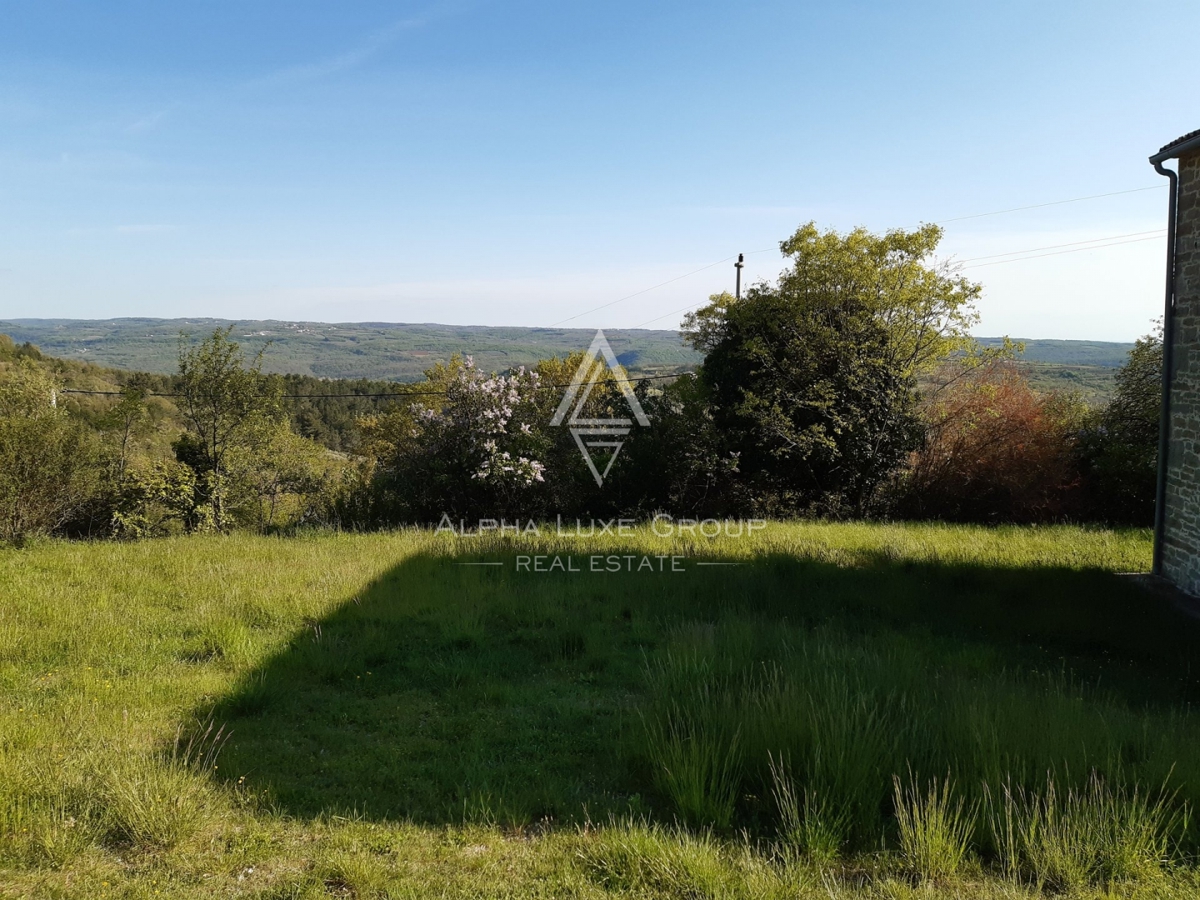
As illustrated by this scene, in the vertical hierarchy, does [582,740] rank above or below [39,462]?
below

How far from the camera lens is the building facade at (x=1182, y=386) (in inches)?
352

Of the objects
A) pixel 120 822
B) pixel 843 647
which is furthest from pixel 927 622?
pixel 120 822

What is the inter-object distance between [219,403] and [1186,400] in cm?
1634

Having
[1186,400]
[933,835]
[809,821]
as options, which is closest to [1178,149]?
[1186,400]

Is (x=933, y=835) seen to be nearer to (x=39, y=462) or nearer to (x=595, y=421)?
(x=595, y=421)

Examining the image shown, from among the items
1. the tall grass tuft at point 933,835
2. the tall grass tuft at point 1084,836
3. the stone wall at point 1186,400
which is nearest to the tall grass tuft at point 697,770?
the tall grass tuft at point 933,835

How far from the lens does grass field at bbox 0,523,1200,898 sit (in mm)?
3205

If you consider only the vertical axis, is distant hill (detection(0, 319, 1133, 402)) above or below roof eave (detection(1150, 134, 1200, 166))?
above

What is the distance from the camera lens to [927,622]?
7.76m

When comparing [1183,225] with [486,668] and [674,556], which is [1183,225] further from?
[486,668]

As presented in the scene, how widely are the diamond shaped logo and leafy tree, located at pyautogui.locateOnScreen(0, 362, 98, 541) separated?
9.09 metres

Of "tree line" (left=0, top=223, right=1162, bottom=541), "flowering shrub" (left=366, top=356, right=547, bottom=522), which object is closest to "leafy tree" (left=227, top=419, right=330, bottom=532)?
"tree line" (left=0, top=223, right=1162, bottom=541)

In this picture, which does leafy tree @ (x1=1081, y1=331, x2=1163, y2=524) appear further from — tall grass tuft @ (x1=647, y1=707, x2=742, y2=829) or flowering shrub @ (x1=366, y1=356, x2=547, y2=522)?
tall grass tuft @ (x1=647, y1=707, x2=742, y2=829)

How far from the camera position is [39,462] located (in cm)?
1271
